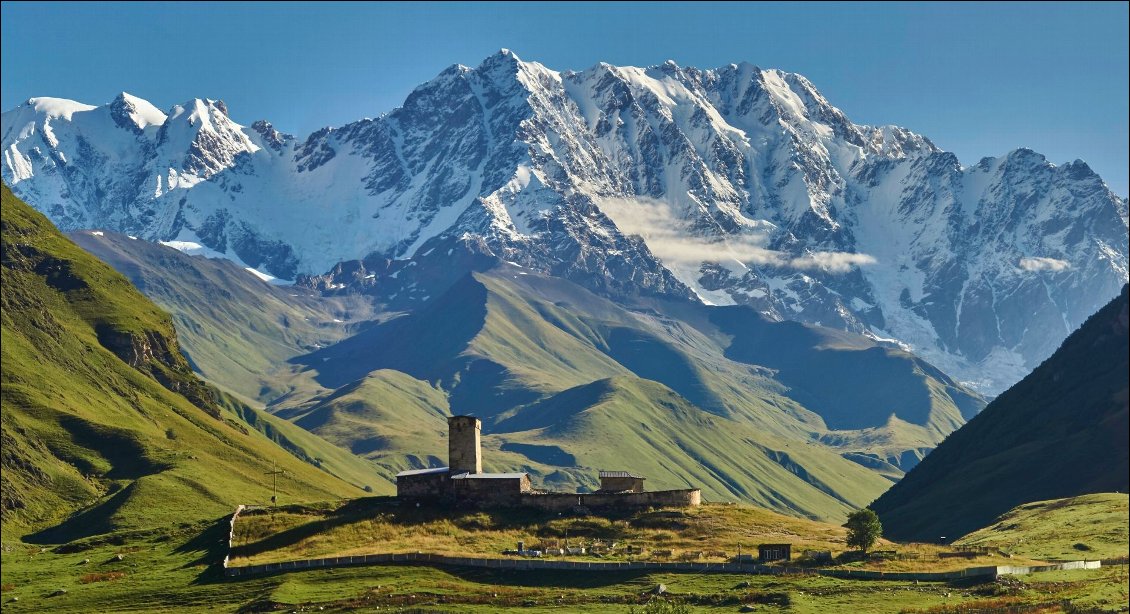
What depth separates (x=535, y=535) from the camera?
164750 millimetres

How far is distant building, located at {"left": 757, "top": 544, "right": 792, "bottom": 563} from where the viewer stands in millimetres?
152375

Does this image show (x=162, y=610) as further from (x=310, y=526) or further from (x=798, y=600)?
(x=798, y=600)

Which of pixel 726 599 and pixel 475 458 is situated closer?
pixel 726 599

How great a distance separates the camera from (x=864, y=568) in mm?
148625

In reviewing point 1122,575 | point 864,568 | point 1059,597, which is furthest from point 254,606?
point 1122,575

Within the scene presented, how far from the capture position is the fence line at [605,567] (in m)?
146

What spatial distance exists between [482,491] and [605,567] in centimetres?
2990

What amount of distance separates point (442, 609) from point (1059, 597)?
55.2 m

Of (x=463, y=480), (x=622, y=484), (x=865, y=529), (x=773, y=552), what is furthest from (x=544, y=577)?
(x=622, y=484)

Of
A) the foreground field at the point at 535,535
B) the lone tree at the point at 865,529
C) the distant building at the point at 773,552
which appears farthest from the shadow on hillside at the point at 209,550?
the lone tree at the point at 865,529

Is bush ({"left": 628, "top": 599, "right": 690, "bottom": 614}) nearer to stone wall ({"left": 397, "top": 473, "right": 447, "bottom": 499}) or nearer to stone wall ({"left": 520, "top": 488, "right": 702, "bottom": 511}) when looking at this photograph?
stone wall ({"left": 520, "top": 488, "right": 702, "bottom": 511})

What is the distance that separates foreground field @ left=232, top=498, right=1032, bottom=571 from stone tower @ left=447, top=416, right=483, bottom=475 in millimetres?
9226

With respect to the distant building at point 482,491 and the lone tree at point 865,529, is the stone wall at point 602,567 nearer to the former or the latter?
the lone tree at point 865,529

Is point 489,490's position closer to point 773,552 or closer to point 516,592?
point 516,592
